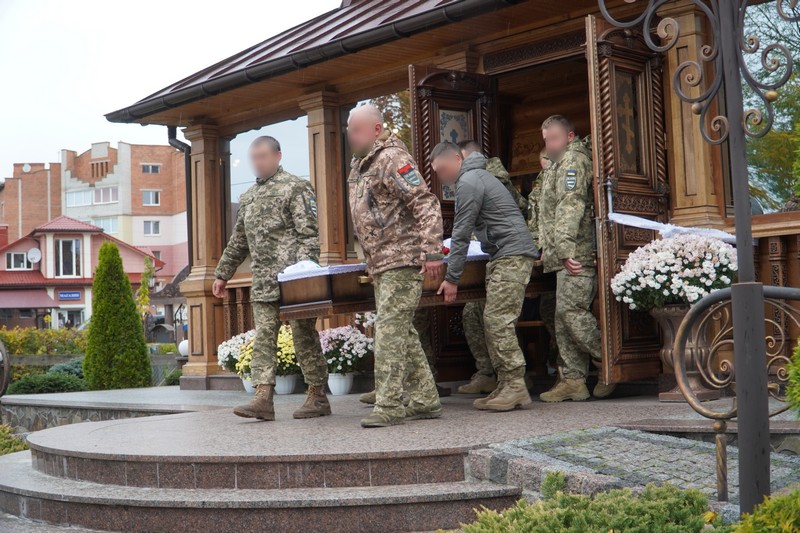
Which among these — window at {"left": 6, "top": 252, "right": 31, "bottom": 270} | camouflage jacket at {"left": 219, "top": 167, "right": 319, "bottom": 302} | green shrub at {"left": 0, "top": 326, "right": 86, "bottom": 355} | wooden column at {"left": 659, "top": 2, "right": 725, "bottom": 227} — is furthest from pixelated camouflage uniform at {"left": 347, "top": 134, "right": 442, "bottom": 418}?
window at {"left": 6, "top": 252, "right": 31, "bottom": 270}

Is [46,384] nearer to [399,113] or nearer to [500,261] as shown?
[399,113]

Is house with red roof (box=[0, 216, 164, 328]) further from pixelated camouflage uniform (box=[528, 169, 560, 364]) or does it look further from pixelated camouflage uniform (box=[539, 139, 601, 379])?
pixelated camouflage uniform (box=[539, 139, 601, 379])

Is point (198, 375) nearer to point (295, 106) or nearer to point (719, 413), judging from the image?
point (295, 106)

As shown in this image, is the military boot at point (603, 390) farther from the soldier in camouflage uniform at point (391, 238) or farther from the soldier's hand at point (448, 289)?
the soldier in camouflage uniform at point (391, 238)

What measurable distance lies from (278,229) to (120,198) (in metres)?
73.2

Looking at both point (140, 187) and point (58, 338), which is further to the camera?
point (140, 187)

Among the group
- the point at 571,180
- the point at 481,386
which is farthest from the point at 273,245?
the point at 481,386

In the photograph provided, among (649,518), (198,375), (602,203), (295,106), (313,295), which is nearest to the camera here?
(649,518)

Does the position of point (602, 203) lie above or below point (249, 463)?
above

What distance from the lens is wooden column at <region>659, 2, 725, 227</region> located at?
857 centimetres

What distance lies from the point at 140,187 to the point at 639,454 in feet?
249

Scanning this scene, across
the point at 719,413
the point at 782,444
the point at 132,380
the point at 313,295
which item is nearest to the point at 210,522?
the point at 313,295

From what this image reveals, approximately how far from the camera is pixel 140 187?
255ft

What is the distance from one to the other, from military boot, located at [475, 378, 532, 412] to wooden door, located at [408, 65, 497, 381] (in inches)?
86.6
